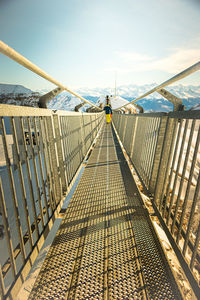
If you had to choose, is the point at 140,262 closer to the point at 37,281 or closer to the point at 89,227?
the point at 89,227

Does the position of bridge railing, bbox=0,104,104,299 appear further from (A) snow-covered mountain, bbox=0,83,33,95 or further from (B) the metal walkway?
(A) snow-covered mountain, bbox=0,83,33,95

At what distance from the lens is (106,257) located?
5.09 feet

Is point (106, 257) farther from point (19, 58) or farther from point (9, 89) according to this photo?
point (9, 89)

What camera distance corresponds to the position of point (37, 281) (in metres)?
1.33

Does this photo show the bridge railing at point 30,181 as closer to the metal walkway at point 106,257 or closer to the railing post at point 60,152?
the railing post at point 60,152

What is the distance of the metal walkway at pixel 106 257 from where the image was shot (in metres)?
1.27

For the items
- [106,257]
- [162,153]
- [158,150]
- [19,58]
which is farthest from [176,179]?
[19,58]

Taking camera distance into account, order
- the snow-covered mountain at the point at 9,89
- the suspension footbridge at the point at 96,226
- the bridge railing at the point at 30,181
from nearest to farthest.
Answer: the bridge railing at the point at 30,181, the suspension footbridge at the point at 96,226, the snow-covered mountain at the point at 9,89

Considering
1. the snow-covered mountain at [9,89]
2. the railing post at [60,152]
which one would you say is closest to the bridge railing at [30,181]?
the railing post at [60,152]

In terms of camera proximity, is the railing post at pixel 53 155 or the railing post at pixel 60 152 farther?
the railing post at pixel 60 152

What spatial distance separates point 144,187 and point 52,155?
161cm

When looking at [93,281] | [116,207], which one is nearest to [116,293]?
[93,281]

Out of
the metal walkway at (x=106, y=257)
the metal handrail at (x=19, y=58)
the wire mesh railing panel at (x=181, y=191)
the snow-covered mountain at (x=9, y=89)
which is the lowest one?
the metal walkway at (x=106, y=257)

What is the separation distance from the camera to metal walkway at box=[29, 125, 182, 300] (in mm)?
1273
